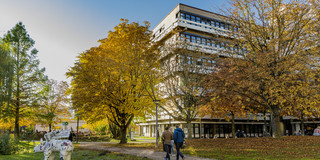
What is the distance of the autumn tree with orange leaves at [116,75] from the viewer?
2183 centimetres

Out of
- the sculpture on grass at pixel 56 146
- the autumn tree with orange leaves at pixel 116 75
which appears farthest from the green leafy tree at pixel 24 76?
the sculpture on grass at pixel 56 146

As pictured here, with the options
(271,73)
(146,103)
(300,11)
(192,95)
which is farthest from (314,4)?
(146,103)

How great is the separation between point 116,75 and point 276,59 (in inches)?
563

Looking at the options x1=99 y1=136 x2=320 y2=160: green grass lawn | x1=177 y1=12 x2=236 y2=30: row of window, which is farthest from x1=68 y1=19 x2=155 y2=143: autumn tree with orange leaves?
x1=177 y1=12 x2=236 y2=30: row of window

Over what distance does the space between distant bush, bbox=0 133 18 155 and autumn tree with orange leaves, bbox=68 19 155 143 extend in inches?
255

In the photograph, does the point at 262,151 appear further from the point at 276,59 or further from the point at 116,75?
the point at 116,75

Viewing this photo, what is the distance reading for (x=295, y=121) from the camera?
4938 centimetres

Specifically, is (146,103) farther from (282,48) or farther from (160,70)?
(282,48)

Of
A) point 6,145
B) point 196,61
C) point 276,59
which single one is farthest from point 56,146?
point 196,61

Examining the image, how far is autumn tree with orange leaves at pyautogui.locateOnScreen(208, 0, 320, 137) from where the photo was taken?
679 inches

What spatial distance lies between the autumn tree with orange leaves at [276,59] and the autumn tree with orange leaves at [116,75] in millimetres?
7520

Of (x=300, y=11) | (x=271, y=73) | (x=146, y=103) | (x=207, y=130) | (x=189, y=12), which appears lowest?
(x=207, y=130)

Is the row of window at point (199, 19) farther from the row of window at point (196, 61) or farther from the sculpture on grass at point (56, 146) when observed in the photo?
the sculpture on grass at point (56, 146)

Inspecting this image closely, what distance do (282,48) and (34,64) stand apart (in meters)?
28.7
